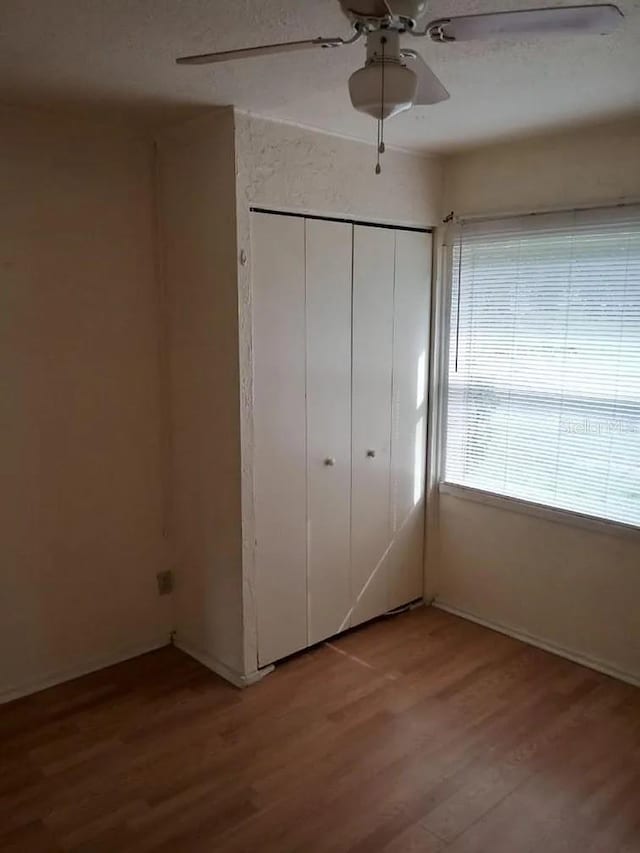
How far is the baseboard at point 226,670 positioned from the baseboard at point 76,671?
169 mm

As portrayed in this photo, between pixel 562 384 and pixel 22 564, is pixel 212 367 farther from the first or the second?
pixel 562 384

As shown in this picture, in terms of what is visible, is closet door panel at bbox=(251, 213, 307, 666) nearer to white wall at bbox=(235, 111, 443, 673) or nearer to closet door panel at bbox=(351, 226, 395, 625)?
white wall at bbox=(235, 111, 443, 673)

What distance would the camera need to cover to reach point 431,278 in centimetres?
360

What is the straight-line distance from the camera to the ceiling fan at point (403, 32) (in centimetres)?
141

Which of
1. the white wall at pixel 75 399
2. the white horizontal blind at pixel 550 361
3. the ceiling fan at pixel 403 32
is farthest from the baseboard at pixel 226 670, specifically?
the ceiling fan at pixel 403 32

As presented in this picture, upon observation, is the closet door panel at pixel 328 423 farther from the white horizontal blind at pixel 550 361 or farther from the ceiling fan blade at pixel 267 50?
the ceiling fan blade at pixel 267 50

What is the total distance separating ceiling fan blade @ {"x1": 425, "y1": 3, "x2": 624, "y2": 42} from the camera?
1.37m

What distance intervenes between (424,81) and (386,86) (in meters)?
0.18

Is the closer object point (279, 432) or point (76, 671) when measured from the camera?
point (279, 432)

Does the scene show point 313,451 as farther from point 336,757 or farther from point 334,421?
point 336,757

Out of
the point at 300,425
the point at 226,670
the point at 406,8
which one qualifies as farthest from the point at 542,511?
the point at 406,8

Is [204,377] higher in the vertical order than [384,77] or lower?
lower

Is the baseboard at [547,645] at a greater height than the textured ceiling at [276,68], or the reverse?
the textured ceiling at [276,68]

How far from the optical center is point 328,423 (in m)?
3.20
